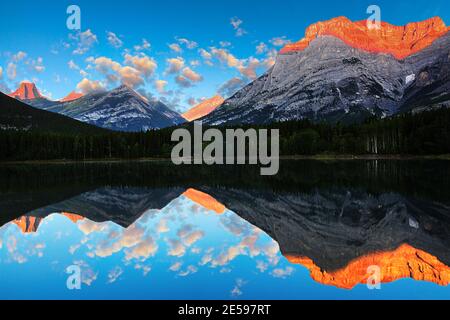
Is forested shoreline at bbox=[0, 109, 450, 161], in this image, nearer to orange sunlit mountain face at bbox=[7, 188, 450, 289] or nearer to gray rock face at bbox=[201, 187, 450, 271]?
gray rock face at bbox=[201, 187, 450, 271]

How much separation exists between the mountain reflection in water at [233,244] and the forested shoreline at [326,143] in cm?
11531

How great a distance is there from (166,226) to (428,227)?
1503 cm

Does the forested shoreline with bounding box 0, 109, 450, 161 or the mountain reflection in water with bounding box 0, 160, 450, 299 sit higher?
the forested shoreline with bounding box 0, 109, 450, 161

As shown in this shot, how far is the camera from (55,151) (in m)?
181

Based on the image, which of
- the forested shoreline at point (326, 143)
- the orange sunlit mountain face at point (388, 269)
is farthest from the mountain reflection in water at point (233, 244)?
the forested shoreline at point (326, 143)

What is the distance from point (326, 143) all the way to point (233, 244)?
16725 cm

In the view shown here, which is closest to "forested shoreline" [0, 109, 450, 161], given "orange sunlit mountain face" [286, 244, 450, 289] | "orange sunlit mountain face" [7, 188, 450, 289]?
"orange sunlit mountain face" [7, 188, 450, 289]

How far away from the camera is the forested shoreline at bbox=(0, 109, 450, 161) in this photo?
449ft

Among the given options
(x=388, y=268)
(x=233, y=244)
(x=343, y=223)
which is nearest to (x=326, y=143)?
(x=343, y=223)

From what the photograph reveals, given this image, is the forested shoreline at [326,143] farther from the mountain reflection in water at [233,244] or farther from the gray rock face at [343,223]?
the mountain reflection in water at [233,244]

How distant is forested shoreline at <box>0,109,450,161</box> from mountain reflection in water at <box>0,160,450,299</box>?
→ 115 m

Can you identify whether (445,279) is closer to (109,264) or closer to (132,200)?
(109,264)

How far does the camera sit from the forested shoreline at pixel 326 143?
5389 inches

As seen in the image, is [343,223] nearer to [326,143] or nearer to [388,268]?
[388,268]
